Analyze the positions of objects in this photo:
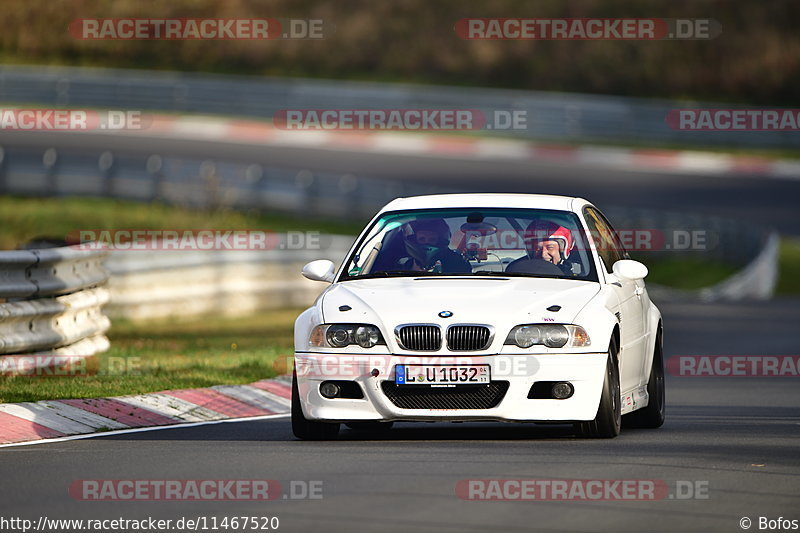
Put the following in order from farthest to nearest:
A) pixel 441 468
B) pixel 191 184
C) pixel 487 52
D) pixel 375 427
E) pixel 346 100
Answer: pixel 487 52 → pixel 346 100 → pixel 191 184 → pixel 375 427 → pixel 441 468

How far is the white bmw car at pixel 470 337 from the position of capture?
34.7ft

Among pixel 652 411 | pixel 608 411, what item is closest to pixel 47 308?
pixel 652 411

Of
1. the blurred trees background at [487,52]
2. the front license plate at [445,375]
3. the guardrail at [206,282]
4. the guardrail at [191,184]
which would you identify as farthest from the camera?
the blurred trees background at [487,52]

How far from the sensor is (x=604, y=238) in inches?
488

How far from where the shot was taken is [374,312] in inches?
424

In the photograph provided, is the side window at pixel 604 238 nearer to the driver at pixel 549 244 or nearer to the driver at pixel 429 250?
the driver at pixel 549 244

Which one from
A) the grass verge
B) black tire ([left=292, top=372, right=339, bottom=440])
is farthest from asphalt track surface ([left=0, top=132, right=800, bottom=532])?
the grass verge

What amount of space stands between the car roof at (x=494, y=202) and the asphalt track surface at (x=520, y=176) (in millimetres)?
24413

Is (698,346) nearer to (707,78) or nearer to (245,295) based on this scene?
(245,295)

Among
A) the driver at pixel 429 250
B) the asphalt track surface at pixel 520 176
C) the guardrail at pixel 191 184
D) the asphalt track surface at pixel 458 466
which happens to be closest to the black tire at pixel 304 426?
the asphalt track surface at pixel 458 466

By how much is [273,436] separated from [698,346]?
381 inches

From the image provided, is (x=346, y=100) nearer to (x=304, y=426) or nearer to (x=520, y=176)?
(x=520, y=176)

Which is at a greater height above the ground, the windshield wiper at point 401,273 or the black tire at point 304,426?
the windshield wiper at point 401,273

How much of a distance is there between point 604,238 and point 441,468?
3.39 m
